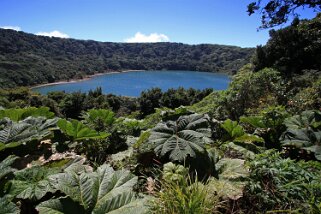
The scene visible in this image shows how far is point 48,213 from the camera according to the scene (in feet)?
7.00

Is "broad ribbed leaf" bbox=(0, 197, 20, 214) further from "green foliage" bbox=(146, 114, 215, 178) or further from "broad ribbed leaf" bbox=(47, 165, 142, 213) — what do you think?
"green foliage" bbox=(146, 114, 215, 178)

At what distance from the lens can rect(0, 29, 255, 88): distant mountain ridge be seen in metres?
108

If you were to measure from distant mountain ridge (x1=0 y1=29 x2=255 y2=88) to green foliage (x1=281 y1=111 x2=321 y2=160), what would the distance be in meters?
96.4

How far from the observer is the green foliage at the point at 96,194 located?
221cm

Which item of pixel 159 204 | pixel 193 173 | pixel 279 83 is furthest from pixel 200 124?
pixel 279 83

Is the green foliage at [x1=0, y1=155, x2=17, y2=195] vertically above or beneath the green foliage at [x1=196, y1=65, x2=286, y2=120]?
above

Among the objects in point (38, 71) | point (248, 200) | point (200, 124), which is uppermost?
point (200, 124)

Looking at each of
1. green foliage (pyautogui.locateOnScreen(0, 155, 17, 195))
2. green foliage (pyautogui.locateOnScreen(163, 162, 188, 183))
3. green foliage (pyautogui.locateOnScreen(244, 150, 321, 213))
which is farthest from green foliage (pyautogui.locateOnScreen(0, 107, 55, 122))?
green foliage (pyautogui.locateOnScreen(244, 150, 321, 213))

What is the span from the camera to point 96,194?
7.93 feet

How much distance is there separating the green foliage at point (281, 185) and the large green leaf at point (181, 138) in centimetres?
61

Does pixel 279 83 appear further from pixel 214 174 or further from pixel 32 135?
pixel 32 135

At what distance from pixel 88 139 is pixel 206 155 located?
1822mm

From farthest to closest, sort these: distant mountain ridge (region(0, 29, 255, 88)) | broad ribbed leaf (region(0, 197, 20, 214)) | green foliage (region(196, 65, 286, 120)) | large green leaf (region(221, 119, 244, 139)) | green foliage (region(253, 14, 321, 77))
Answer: distant mountain ridge (region(0, 29, 255, 88))
green foliage (region(253, 14, 321, 77))
green foliage (region(196, 65, 286, 120))
large green leaf (region(221, 119, 244, 139))
broad ribbed leaf (region(0, 197, 20, 214))

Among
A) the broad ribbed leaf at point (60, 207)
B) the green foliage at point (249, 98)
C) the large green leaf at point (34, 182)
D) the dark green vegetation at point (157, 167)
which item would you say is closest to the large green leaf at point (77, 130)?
the dark green vegetation at point (157, 167)
